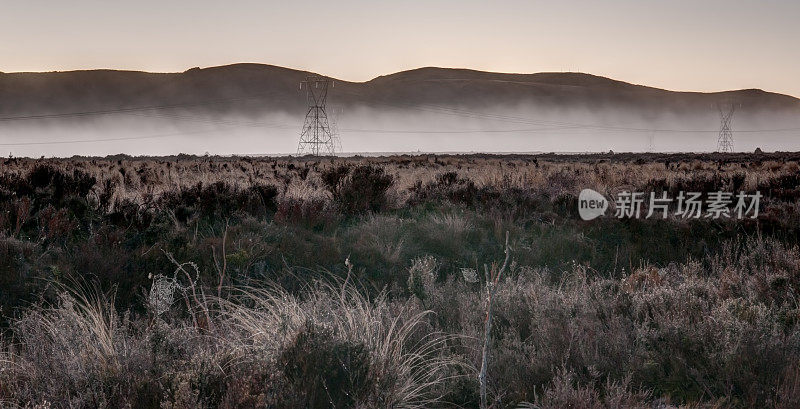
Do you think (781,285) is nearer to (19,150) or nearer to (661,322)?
(661,322)

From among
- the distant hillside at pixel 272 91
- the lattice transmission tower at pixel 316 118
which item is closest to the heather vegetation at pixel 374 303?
the lattice transmission tower at pixel 316 118

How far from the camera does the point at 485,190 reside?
1399cm

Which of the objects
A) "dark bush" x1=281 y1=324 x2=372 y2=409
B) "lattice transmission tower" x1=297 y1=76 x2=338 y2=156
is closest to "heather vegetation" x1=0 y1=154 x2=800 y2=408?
"dark bush" x1=281 y1=324 x2=372 y2=409

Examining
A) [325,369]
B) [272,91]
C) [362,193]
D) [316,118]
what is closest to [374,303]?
[325,369]

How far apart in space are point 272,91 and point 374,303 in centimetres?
17246

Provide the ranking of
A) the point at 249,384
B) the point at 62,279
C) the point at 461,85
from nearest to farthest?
the point at 249,384 < the point at 62,279 < the point at 461,85

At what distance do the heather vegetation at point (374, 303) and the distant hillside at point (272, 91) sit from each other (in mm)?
162199

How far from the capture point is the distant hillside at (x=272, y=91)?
534ft

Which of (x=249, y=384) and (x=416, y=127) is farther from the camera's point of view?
(x=416, y=127)

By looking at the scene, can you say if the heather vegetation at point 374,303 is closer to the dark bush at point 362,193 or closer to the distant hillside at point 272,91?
the dark bush at point 362,193

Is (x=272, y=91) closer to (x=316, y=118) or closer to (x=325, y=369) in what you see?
(x=316, y=118)

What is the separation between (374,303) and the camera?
6008mm

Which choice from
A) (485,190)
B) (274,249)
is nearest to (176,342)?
(274,249)

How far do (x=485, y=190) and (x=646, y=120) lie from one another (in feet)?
644
